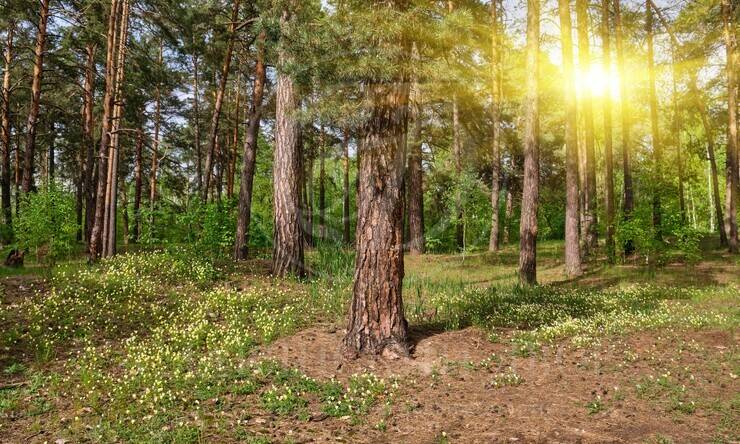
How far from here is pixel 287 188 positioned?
11391 mm

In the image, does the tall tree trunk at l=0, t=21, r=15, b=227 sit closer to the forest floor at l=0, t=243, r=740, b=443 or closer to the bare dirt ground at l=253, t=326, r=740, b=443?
the forest floor at l=0, t=243, r=740, b=443

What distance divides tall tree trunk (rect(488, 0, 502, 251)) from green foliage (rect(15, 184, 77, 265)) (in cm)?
1740

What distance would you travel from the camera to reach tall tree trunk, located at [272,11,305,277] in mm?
11445

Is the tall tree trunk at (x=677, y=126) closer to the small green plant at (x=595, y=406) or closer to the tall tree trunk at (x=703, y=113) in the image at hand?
the tall tree trunk at (x=703, y=113)

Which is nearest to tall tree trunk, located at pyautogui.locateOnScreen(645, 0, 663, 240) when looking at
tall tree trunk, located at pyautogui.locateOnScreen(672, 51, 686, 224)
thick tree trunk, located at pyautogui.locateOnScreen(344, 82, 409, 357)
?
tall tree trunk, located at pyautogui.locateOnScreen(672, 51, 686, 224)

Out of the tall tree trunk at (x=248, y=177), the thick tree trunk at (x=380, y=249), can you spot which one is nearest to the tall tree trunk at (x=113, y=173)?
the tall tree trunk at (x=248, y=177)

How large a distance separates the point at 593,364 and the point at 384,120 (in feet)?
16.8

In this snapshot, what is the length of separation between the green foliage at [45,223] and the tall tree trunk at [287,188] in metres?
7.29

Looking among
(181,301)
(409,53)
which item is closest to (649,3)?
(409,53)

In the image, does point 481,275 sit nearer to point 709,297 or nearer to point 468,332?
point 709,297

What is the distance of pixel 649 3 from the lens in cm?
2159

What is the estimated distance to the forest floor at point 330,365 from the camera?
520cm

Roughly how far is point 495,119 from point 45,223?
1922cm

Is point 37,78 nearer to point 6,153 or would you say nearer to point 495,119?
point 6,153
